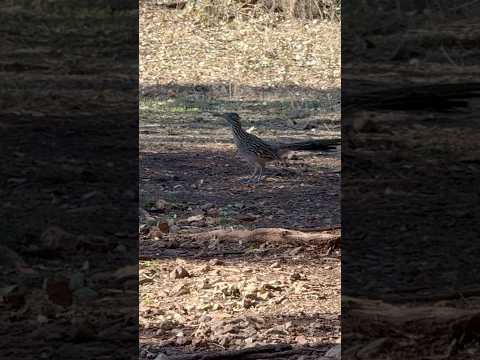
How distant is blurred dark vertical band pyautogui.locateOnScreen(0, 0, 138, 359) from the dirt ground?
71.2 inches

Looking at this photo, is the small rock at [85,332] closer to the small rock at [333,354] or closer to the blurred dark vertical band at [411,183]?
the blurred dark vertical band at [411,183]

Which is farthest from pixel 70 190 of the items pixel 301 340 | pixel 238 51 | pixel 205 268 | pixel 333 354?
pixel 238 51

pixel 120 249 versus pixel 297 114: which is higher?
pixel 120 249

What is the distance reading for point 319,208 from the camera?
8.52 m

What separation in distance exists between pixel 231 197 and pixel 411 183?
5.88 meters

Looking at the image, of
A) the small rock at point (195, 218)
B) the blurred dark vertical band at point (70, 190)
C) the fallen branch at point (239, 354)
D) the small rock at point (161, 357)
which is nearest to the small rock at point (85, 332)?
the blurred dark vertical band at point (70, 190)

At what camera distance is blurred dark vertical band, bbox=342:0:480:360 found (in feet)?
9.95

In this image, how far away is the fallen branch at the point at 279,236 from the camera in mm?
7184

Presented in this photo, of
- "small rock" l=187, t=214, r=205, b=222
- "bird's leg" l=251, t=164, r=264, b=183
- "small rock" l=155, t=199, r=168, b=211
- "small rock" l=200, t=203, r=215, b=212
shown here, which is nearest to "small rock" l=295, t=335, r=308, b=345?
"small rock" l=187, t=214, r=205, b=222

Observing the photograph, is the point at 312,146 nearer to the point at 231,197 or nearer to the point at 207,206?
the point at 231,197

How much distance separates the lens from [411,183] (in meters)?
3.04

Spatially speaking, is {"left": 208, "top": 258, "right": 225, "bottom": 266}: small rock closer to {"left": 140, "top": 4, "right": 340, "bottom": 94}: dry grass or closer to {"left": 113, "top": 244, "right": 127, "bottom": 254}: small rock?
{"left": 113, "top": 244, "right": 127, "bottom": 254}: small rock

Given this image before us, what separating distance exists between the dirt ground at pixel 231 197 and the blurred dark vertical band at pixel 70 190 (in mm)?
1810

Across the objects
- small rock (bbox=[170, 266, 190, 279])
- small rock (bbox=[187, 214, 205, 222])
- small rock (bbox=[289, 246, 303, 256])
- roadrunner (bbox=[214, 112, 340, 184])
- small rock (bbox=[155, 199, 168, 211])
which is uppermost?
roadrunner (bbox=[214, 112, 340, 184])
